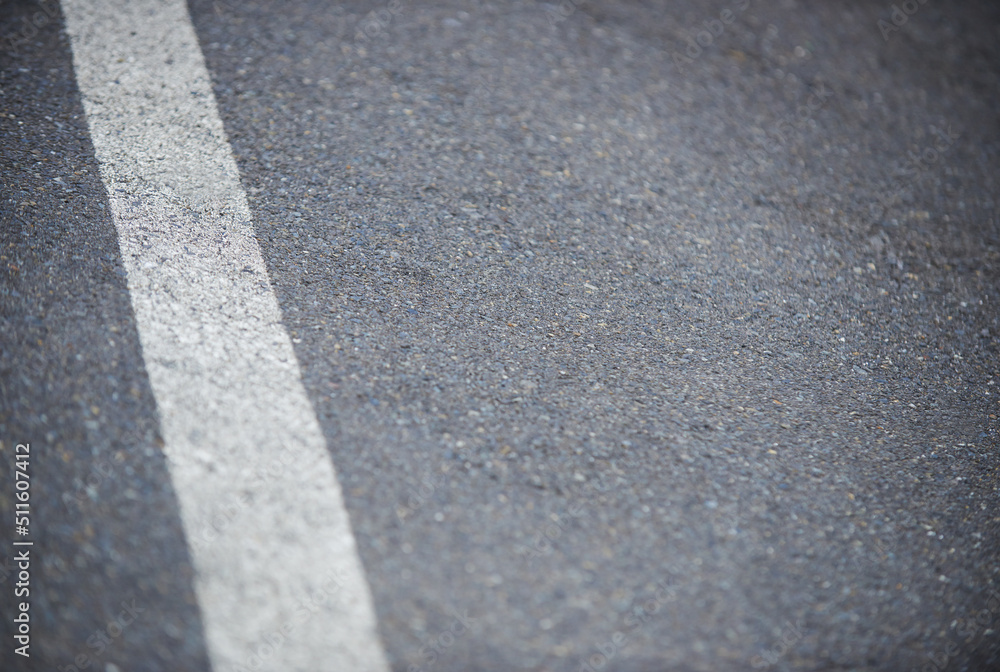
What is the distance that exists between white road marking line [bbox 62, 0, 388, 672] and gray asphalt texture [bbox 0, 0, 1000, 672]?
0.07m

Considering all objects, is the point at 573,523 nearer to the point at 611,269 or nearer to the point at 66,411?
the point at 611,269

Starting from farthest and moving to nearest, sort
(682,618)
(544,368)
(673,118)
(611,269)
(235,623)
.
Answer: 1. (673,118)
2. (611,269)
3. (544,368)
4. (682,618)
5. (235,623)

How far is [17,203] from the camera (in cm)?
251

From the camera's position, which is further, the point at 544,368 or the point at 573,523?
the point at 544,368

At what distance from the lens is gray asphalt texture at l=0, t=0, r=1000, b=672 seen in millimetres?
1948

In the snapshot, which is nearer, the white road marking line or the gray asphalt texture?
the white road marking line

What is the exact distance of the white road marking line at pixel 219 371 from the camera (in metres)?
1.82

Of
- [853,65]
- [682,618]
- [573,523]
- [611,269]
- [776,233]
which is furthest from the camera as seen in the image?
[853,65]

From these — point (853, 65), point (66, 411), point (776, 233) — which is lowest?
point (66, 411)

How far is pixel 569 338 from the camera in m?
2.58

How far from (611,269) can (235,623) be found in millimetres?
1900

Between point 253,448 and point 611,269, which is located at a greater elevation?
point 611,269

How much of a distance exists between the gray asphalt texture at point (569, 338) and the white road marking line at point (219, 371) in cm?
7

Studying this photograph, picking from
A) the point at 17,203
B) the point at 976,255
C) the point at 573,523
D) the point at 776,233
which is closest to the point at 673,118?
the point at 776,233
